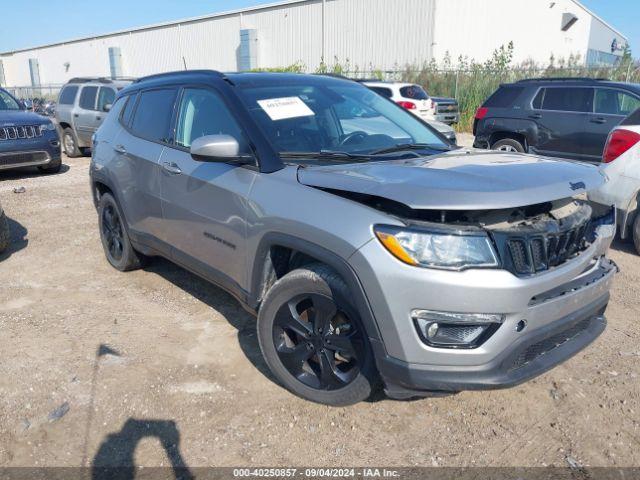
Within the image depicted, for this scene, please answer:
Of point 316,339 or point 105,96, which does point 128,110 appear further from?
point 105,96

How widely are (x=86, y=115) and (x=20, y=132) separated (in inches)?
114

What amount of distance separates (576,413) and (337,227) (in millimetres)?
1705

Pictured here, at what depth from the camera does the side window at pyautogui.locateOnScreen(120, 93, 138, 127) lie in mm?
4719

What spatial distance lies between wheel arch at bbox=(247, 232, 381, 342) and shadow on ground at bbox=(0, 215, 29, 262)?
151 inches

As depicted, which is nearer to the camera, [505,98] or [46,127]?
[505,98]

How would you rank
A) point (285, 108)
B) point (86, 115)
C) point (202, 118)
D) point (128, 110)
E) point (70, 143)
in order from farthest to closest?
point (70, 143) → point (86, 115) → point (128, 110) → point (202, 118) → point (285, 108)

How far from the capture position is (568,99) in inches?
366

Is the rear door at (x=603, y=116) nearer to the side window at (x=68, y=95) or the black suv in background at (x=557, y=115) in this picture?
the black suv in background at (x=557, y=115)

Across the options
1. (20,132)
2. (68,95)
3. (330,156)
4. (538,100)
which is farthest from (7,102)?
(538,100)

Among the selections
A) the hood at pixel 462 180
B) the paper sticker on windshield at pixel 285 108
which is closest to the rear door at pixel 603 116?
the hood at pixel 462 180

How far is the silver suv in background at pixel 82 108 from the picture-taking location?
12.3 meters

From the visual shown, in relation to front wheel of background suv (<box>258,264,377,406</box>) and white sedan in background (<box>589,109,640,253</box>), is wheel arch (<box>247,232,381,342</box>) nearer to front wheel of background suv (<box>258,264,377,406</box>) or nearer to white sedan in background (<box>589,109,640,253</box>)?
front wheel of background suv (<box>258,264,377,406</box>)

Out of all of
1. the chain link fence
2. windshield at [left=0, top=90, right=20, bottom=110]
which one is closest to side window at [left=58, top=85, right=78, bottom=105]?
windshield at [left=0, top=90, right=20, bottom=110]

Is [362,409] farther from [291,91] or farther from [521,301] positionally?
[291,91]
